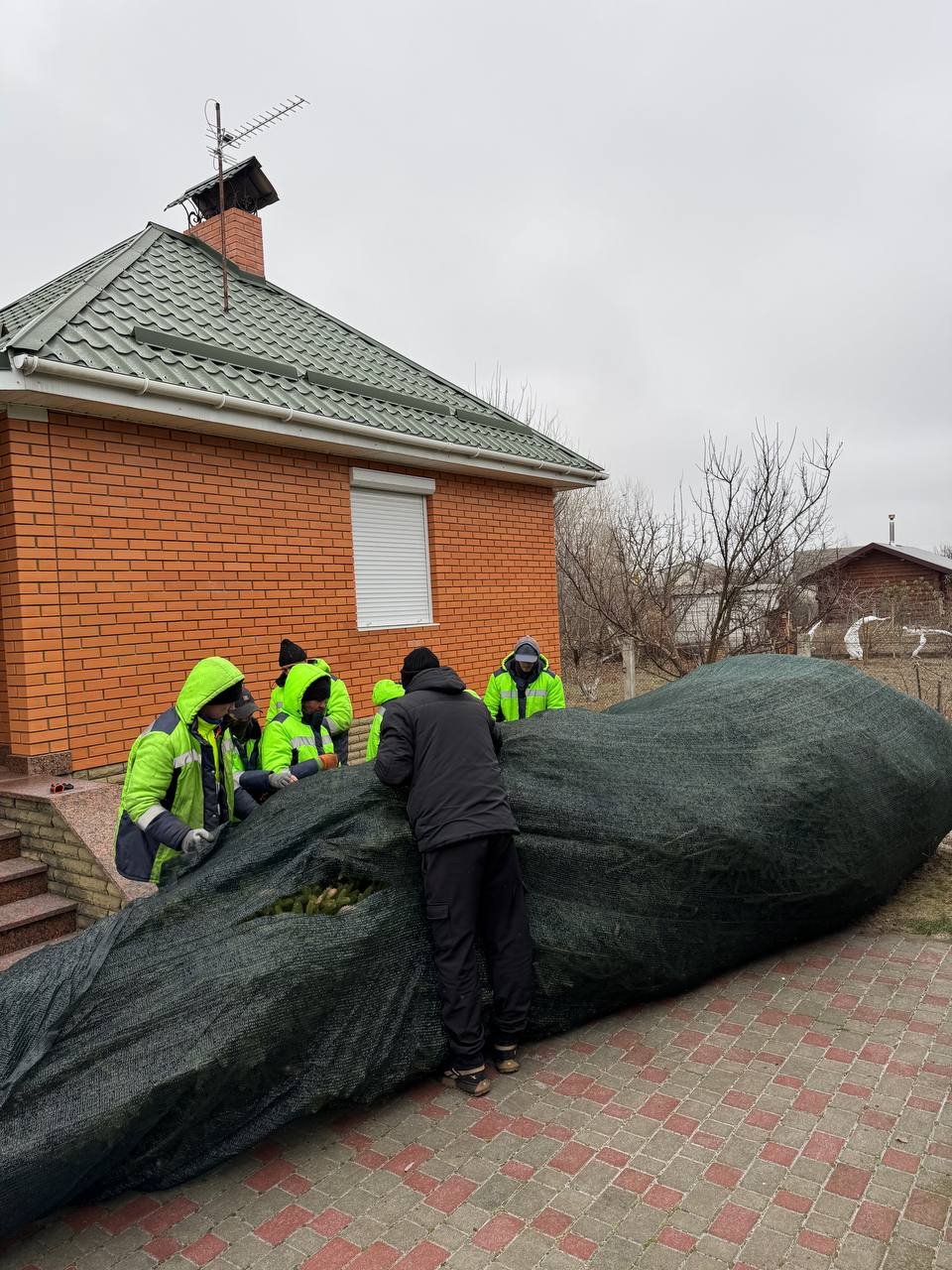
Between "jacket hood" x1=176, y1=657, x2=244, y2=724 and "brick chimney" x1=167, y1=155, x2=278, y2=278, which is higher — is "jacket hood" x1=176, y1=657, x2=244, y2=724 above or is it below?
below

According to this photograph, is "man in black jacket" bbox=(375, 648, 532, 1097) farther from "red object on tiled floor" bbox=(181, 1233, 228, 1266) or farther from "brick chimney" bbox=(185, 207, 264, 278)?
"brick chimney" bbox=(185, 207, 264, 278)

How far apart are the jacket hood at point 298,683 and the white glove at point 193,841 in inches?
57.5

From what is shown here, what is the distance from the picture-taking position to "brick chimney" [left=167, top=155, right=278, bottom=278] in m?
10.0

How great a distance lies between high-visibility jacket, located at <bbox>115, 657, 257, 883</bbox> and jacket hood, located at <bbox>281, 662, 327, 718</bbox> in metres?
1.03

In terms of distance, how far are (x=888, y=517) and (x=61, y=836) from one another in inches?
2242

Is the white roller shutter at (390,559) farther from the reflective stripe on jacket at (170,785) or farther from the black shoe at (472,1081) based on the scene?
the black shoe at (472,1081)

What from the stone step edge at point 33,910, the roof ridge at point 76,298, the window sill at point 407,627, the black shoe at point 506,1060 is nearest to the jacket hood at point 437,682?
the black shoe at point 506,1060

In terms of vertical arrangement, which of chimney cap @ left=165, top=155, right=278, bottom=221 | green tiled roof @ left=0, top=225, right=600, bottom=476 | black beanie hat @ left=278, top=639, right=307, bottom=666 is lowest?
black beanie hat @ left=278, top=639, right=307, bottom=666

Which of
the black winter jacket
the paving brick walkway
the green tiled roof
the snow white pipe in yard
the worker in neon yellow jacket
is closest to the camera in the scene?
the paving brick walkway

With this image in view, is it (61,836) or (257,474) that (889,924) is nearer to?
(61,836)

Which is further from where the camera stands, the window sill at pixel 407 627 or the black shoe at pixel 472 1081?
the window sill at pixel 407 627

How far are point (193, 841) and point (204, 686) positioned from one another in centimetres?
69

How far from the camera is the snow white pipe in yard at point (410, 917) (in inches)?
108

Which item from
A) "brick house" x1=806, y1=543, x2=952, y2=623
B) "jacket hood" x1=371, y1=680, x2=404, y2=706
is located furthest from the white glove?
"brick house" x1=806, y1=543, x2=952, y2=623
